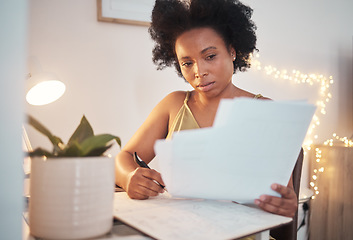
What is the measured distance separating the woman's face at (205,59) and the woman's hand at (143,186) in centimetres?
46

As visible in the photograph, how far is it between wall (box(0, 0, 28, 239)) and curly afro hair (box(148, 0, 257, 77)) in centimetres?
88

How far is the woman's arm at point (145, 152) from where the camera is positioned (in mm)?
703

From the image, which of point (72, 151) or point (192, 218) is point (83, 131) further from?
point (192, 218)

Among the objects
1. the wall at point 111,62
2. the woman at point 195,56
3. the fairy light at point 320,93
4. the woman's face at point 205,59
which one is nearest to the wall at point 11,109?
the woman at point 195,56

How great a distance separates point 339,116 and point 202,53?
1460 mm

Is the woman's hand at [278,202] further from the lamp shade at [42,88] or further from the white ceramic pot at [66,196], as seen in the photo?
the lamp shade at [42,88]

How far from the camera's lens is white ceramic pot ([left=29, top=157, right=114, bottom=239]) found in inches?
16.5

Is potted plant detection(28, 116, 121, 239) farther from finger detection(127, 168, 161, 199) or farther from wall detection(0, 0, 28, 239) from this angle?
finger detection(127, 168, 161, 199)

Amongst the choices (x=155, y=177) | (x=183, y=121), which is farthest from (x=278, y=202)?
(x=183, y=121)

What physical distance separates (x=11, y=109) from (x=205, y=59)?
809mm

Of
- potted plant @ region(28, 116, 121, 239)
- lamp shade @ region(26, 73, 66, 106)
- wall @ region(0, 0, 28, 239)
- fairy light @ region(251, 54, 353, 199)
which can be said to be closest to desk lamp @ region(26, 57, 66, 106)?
lamp shade @ region(26, 73, 66, 106)

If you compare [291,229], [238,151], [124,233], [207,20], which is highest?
[207,20]

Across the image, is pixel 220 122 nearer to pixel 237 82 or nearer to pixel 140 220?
pixel 140 220

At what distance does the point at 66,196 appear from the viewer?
421 millimetres
